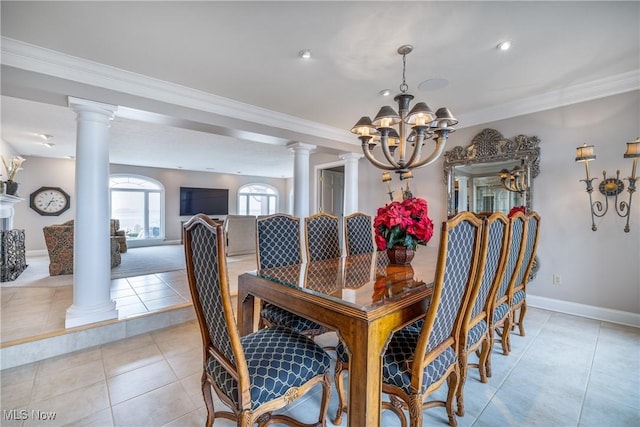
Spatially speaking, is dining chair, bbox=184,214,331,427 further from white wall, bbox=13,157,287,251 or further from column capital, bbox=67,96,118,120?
white wall, bbox=13,157,287,251

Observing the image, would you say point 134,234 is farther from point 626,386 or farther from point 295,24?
point 626,386

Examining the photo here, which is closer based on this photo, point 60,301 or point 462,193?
point 60,301

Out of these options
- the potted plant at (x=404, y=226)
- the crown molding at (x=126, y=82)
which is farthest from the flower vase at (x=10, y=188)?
the potted plant at (x=404, y=226)

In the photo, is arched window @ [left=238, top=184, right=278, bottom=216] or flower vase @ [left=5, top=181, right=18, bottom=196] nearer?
flower vase @ [left=5, top=181, right=18, bottom=196]

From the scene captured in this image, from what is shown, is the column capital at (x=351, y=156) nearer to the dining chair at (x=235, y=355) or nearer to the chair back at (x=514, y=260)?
the chair back at (x=514, y=260)

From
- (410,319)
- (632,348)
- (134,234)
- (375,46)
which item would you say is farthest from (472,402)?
(134,234)

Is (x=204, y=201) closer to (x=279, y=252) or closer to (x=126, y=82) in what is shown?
(x=126, y=82)

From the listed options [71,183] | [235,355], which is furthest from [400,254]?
[71,183]

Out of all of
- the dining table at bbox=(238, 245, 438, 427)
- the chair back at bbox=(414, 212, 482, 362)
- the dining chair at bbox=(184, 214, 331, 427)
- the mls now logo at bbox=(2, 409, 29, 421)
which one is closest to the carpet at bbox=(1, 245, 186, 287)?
the mls now logo at bbox=(2, 409, 29, 421)

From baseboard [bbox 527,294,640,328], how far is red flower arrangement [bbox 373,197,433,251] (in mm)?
2401

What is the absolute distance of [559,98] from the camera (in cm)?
309

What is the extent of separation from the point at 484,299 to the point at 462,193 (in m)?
2.48

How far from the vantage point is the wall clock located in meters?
6.64

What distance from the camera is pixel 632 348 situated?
235 centimetres
